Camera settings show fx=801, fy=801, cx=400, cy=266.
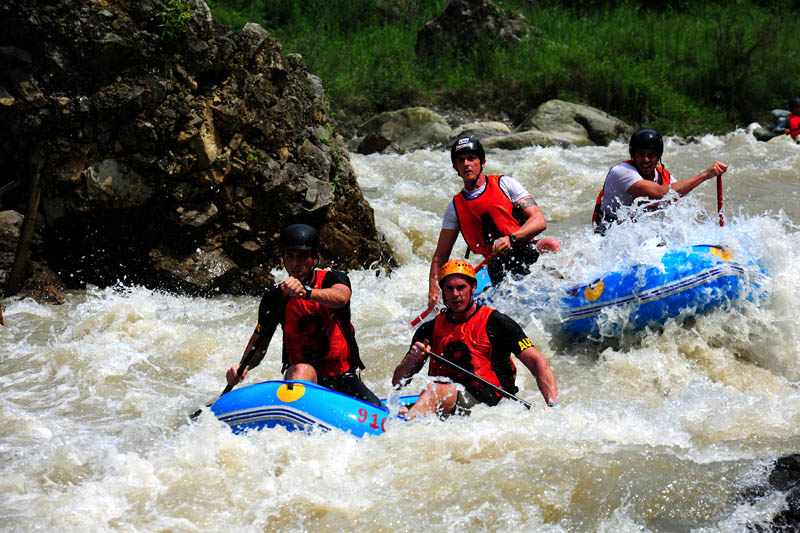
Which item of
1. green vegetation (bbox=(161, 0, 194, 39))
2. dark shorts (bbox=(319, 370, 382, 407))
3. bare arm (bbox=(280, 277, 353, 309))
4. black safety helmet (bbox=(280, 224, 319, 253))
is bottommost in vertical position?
dark shorts (bbox=(319, 370, 382, 407))

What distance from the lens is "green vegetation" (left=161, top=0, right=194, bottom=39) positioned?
23.1ft

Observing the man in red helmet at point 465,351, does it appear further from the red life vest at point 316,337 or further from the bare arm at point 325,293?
the bare arm at point 325,293

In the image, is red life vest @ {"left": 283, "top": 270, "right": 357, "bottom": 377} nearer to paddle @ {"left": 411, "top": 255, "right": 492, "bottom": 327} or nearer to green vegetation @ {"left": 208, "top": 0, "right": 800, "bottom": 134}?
paddle @ {"left": 411, "top": 255, "right": 492, "bottom": 327}

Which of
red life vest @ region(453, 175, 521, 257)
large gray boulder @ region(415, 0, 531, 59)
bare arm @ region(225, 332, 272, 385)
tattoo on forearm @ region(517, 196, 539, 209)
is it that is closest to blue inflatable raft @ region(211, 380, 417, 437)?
bare arm @ region(225, 332, 272, 385)

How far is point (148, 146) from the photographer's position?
702 centimetres

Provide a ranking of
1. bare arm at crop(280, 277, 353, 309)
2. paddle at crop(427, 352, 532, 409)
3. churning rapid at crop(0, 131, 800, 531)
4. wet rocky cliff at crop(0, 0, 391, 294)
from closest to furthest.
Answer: churning rapid at crop(0, 131, 800, 531)
bare arm at crop(280, 277, 353, 309)
paddle at crop(427, 352, 532, 409)
wet rocky cliff at crop(0, 0, 391, 294)

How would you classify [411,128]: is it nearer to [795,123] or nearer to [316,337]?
[795,123]

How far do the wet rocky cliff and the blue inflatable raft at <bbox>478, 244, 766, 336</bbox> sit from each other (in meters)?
3.17

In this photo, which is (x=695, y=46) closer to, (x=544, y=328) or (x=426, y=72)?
(x=426, y=72)

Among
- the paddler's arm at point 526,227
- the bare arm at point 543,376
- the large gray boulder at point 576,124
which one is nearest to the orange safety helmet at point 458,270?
the bare arm at point 543,376

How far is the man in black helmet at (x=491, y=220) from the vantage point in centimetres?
561

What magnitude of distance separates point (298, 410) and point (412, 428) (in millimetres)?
594

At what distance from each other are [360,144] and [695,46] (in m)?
11.1

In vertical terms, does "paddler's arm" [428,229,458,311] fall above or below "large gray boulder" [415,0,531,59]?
above
